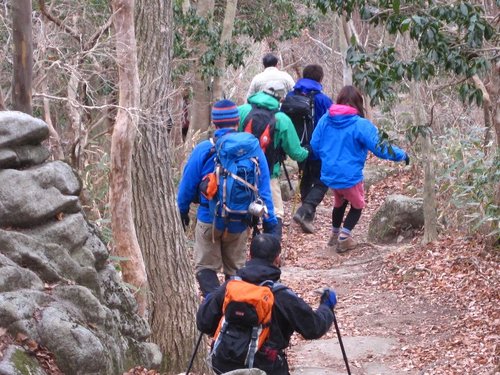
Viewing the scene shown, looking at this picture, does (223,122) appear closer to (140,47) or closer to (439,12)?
(140,47)

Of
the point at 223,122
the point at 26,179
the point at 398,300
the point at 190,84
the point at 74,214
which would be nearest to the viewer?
the point at 26,179

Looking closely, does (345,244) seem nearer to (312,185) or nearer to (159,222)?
(312,185)

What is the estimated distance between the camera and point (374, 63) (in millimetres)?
6484

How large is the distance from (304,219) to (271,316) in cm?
757

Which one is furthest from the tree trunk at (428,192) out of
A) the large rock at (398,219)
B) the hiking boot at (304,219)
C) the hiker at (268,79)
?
the hiking boot at (304,219)

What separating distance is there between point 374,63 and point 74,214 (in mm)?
2539

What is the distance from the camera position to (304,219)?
12.5 metres

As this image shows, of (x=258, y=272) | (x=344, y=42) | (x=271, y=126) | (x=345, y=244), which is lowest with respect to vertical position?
(x=345, y=244)

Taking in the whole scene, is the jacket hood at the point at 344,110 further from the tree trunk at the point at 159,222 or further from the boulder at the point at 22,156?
the boulder at the point at 22,156

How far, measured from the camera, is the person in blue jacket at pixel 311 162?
461 inches

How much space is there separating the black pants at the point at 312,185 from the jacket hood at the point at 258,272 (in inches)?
282

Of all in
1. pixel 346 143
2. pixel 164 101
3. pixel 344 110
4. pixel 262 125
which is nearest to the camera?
pixel 164 101

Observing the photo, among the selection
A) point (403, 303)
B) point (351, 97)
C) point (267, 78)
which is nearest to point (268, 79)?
point (267, 78)

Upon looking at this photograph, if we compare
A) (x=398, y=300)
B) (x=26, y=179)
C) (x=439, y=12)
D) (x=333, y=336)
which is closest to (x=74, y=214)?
(x=26, y=179)
